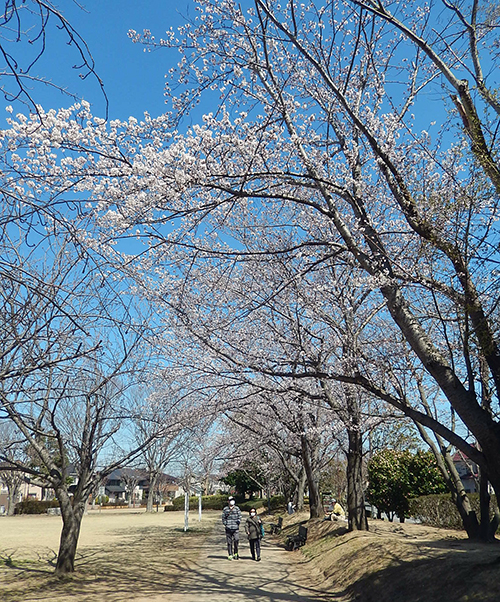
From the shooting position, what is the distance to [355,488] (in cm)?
1273

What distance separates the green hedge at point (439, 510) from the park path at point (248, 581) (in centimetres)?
424

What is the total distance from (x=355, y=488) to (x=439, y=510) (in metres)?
3.46

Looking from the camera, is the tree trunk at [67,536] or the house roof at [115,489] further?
the house roof at [115,489]

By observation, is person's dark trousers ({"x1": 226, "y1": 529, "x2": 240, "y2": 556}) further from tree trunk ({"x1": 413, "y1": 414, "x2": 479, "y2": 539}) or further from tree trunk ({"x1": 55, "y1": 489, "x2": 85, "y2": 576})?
tree trunk ({"x1": 413, "y1": 414, "x2": 479, "y2": 539})

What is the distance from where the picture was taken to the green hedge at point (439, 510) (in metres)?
13.4

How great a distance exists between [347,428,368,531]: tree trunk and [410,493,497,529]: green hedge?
107 inches

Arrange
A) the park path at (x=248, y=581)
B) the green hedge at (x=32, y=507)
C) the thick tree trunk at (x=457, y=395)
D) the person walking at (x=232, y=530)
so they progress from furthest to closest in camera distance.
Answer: the green hedge at (x=32, y=507), the person walking at (x=232, y=530), the park path at (x=248, y=581), the thick tree trunk at (x=457, y=395)

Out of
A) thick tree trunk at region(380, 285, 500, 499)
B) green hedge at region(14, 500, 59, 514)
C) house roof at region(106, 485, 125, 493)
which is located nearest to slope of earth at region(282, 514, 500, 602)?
thick tree trunk at region(380, 285, 500, 499)

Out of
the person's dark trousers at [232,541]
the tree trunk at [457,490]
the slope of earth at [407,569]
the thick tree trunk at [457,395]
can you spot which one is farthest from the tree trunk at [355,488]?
the thick tree trunk at [457,395]

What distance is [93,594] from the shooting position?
8289 millimetres

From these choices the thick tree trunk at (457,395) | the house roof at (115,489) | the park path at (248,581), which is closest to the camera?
the thick tree trunk at (457,395)

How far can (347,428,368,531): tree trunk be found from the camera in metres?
12.6

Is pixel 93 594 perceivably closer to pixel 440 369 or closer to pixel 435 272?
pixel 440 369

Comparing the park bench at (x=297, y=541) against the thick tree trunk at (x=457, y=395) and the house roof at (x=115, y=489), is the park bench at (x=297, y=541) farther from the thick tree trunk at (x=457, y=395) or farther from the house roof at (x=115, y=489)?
the house roof at (x=115, y=489)
